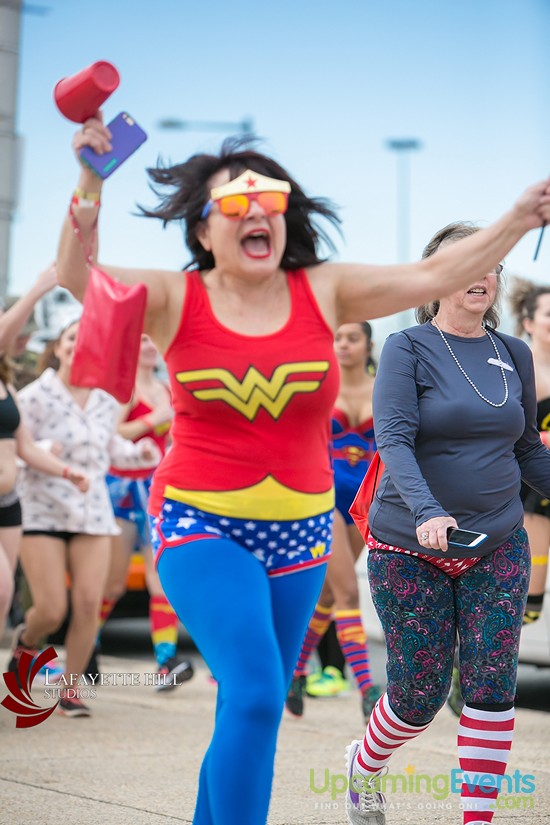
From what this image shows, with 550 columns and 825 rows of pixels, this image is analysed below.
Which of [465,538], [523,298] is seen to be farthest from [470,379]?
[523,298]

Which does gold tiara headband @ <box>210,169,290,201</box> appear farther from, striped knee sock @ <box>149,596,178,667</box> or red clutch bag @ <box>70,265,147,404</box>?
striped knee sock @ <box>149,596,178,667</box>

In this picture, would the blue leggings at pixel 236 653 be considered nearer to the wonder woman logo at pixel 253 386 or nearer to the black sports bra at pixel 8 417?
the wonder woman logo at pixel 253 386

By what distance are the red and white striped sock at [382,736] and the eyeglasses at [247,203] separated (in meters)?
1.59

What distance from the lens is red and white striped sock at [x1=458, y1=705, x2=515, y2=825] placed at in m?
3.80

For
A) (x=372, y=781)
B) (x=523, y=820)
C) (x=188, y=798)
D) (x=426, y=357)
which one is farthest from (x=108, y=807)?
(x=426, y=357)

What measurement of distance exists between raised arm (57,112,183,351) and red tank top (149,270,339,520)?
3.0 inches

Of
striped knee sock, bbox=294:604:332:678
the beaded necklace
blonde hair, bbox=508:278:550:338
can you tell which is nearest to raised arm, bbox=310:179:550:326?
the beaded necklace

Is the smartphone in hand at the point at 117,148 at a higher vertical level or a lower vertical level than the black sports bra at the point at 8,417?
higher

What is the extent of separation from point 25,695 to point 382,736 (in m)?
2.87

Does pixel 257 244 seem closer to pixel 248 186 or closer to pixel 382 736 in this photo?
pixel 248 186

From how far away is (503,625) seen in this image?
3826mm

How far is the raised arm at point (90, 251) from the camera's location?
11.3ft

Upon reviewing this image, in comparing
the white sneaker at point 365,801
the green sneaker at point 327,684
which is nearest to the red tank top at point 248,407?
the white sneaker at point 365,801

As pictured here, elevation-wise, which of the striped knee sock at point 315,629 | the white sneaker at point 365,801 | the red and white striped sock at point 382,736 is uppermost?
the red and white striped sock at point 382,736
